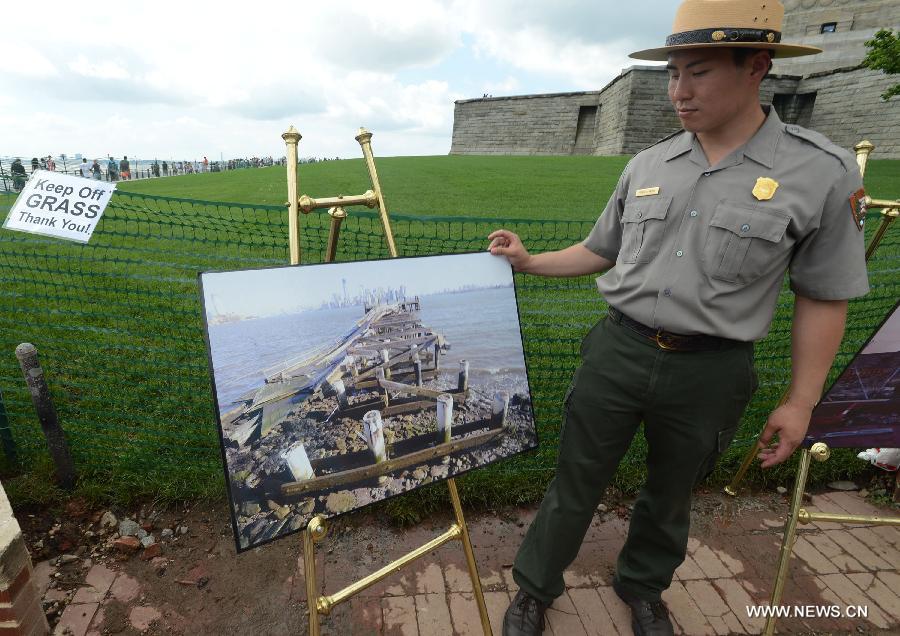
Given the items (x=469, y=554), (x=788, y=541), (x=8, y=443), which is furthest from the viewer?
(x=8, y=443)

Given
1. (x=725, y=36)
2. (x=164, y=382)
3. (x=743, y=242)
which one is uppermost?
(x=725, y=36)

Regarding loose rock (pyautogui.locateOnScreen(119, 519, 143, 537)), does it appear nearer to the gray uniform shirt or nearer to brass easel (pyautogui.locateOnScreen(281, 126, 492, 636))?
brass easel (pyautogui.locateOnScreen(281, 126, 492, 636))

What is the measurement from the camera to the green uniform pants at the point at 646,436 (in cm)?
157

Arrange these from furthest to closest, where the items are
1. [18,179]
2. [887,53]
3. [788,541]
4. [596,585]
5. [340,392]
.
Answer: [887,53]
[18,179]
[596,585]
[788,541]
[340,392]

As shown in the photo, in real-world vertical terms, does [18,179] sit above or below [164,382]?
above

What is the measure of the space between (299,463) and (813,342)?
1.58m

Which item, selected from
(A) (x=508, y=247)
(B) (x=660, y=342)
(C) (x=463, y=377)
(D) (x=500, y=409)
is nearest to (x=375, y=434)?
(C) (x=463, y=377)

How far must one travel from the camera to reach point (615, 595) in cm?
212

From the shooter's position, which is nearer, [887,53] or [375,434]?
[375,434]

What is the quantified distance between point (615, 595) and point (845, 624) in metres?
0.92

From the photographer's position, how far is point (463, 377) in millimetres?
1629

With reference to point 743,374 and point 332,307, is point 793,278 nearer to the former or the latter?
point 743,374

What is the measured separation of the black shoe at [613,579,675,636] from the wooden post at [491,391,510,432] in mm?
981

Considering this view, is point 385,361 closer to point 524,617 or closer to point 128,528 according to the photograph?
point 524,617
